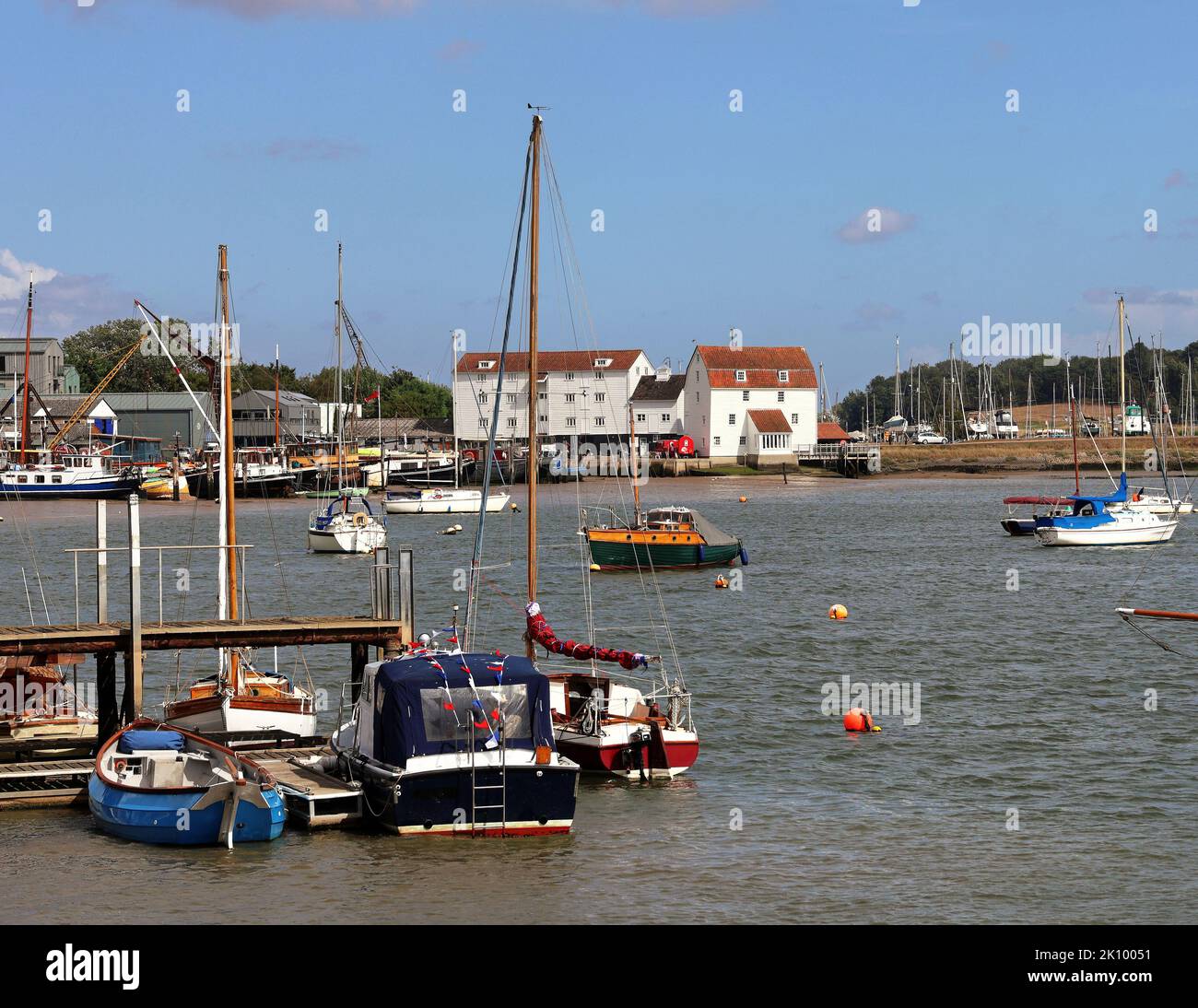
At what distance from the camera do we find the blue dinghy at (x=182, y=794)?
22641 mm

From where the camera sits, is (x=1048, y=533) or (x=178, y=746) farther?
(x=1048, y=533)

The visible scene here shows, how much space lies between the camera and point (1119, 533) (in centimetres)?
7838

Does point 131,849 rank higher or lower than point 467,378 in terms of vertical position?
lower

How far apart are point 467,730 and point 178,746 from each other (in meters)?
5.05

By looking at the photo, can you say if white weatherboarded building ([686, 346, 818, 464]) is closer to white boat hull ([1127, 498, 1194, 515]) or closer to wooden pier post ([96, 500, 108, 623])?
white boat hull ([1127, 498, 1194, 515])

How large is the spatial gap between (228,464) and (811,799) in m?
15.2

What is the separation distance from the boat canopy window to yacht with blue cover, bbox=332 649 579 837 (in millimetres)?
14

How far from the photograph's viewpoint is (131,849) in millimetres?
22594

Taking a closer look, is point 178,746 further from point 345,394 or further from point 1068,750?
point 345,394

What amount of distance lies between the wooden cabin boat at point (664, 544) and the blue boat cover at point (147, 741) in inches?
1638

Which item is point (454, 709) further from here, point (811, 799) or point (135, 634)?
point (811, 799)

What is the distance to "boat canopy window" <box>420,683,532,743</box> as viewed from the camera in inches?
896

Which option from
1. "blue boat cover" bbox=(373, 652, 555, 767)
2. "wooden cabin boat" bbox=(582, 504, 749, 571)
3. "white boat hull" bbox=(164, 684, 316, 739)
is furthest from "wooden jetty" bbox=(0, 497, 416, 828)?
"wooden cabin boat" bbox=(582, 504, 749, 571)
